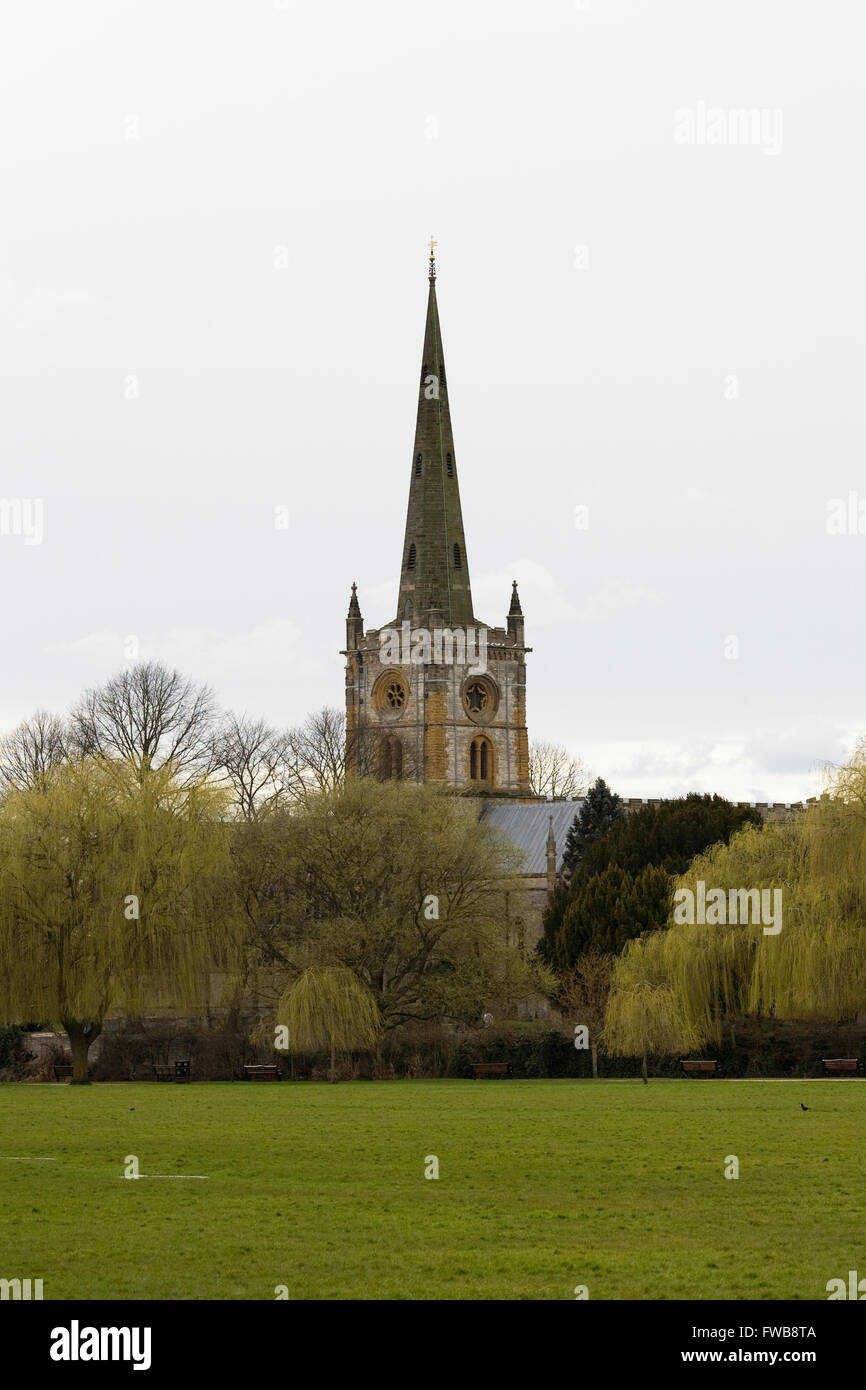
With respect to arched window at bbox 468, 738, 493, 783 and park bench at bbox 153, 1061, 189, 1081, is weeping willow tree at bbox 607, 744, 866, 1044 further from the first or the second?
arched window at bbox 468, 738, 493, 783

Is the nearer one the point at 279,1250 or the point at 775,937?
the point at 279,1250

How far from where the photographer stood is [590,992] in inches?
2482

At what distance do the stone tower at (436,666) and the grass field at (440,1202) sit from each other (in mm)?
81927

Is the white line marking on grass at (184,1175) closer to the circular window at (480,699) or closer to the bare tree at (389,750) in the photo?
the bare tree at (389,750)

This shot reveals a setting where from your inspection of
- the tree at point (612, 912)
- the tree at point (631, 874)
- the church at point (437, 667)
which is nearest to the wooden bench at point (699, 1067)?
the tree at point (631, 874)

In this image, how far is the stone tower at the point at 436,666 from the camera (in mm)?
121750

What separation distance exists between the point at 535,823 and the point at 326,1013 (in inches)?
2003

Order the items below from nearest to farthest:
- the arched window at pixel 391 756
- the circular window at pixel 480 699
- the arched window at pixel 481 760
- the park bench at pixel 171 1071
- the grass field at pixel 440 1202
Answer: the grass field at pixel 440 1202, the park bench at pixel 171 1071, the arched window at pixel 391 756, the arched window at pixel 481 760, the circular window at pixel 480 699

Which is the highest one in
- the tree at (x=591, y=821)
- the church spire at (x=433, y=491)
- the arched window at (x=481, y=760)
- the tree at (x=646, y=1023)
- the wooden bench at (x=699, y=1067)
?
the church spire at (x=433, y=491)
